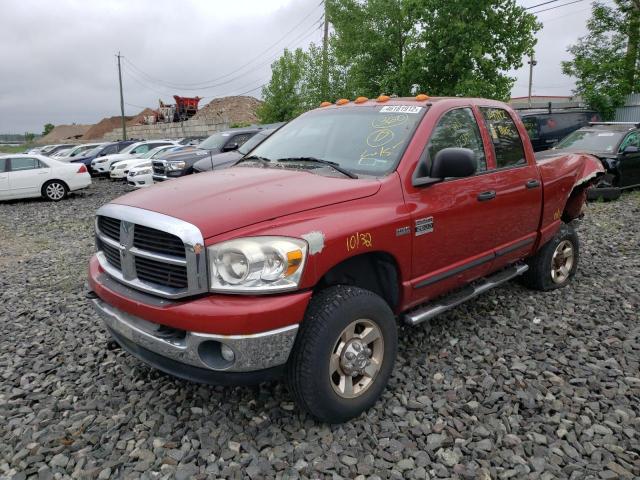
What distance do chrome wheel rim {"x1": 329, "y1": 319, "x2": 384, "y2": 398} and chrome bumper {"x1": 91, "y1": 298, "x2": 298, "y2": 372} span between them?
1.14 feet

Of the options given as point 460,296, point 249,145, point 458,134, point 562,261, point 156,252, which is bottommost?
point 562,261

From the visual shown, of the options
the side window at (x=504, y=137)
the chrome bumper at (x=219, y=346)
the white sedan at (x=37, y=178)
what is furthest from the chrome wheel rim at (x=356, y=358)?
the white sedan at (x=37, y=178)

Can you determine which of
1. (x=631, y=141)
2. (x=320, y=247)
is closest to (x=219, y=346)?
(x=320, y=247)

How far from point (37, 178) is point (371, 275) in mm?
14269

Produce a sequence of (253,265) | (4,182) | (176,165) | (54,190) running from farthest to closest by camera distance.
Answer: (54,190) → (4,182) → (176,165) → (253,265)

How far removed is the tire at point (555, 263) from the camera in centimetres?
477

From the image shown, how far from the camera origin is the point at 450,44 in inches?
595

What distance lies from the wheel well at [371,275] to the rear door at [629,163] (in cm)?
938

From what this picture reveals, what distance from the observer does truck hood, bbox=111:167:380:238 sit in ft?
8.39

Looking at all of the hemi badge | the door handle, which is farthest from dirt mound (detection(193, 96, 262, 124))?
the hemi badge

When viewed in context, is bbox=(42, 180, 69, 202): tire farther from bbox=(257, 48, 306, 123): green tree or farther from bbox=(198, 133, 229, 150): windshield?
bbox=(257, 48, 306, 123): green tree

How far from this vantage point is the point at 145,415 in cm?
305

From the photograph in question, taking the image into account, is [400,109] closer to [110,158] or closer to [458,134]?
[458,134]

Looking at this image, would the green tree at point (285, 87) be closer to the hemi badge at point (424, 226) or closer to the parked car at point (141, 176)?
the parked car at point (141, 176)
